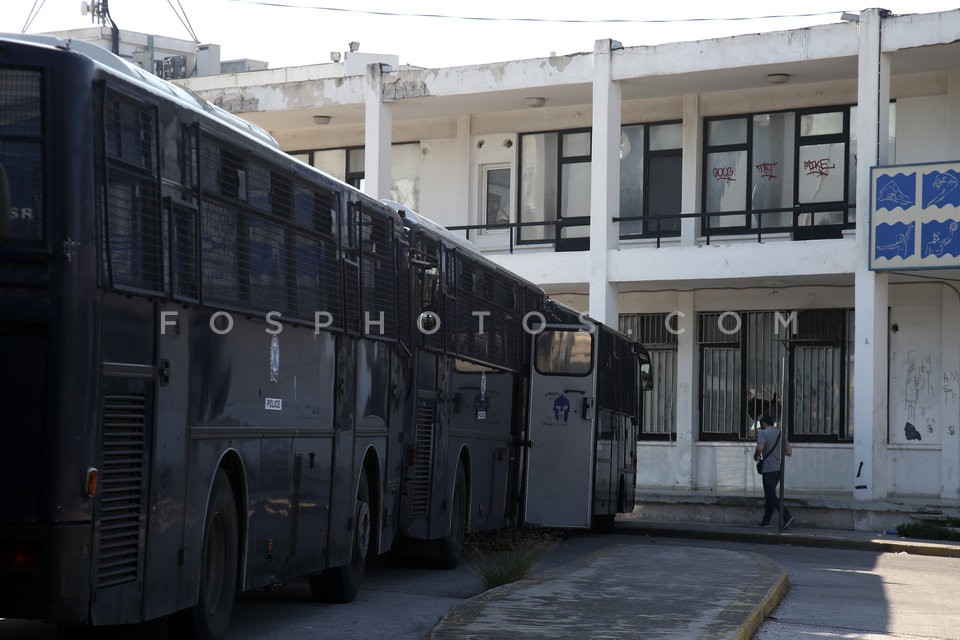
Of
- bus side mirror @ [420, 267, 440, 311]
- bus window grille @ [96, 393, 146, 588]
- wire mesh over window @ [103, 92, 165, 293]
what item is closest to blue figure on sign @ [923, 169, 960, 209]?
bus side mirror @ [420, 267, 440, 311]

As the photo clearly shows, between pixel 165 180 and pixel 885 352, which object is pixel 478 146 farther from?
pixel 165 180

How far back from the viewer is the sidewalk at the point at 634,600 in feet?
32.4

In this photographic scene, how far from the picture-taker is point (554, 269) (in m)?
28.0

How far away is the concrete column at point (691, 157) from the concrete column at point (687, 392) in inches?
60.5

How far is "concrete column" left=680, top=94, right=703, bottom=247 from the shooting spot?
2850cm

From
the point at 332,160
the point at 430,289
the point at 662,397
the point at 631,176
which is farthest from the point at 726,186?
the point at 430,289

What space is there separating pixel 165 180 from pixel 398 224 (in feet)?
17.8

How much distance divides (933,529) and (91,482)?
57.5 feet

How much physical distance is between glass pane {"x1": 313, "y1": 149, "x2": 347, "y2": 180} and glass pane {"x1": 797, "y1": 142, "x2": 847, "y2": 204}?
10.5m

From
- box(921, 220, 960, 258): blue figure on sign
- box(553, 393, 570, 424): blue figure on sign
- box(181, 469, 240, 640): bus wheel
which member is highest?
box(921, 220, 960, 258): blue figure on sign

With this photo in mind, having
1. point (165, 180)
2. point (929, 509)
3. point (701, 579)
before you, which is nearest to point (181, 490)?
point (165, 180)

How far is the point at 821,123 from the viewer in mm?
27906

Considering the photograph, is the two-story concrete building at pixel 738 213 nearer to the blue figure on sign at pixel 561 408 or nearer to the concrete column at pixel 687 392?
the concrete column at pixel 687 392

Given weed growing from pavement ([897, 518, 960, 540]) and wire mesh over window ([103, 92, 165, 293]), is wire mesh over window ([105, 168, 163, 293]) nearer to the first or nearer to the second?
wire mesh over window ([103, 92, 165, 293])
